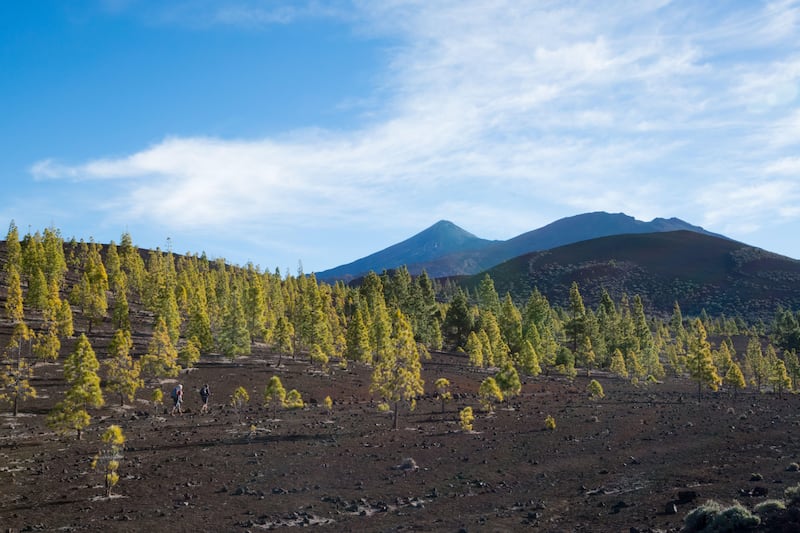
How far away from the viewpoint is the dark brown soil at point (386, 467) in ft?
75.0

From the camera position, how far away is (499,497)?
26.2m

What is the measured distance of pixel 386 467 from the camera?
31953 mm

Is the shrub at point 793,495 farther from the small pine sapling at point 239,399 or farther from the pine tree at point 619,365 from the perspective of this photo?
the pine tree at point 619,365

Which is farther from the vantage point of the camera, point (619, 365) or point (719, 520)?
point (619, 365)

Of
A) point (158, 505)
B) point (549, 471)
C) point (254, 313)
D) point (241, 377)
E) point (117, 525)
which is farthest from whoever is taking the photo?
point (254, 313)

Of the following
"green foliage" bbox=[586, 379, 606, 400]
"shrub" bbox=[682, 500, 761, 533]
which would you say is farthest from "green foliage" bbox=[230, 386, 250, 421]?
"green foliage" bbox=[586, 379, 606, 400]

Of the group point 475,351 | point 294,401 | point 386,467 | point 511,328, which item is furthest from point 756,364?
point 386,467

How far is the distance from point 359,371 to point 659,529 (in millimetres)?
54943

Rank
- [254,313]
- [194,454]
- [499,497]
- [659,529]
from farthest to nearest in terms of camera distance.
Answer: [254,313] < [194,454] < [499,497] < [659,529]

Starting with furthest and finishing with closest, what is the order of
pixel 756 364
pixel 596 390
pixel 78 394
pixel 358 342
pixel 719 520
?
pixel 756 364
pixel 358 342
pixel 596 390
pixel 78 394
pixel 719 520

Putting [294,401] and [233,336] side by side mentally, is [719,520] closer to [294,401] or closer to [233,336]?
[294,401]

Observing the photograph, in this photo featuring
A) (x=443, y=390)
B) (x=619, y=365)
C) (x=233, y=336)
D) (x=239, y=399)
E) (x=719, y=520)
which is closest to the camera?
(x=719, y=520)

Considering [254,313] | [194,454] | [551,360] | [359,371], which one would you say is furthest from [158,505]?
[551,360]

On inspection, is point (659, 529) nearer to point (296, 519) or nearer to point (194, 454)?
point (296, 519)
